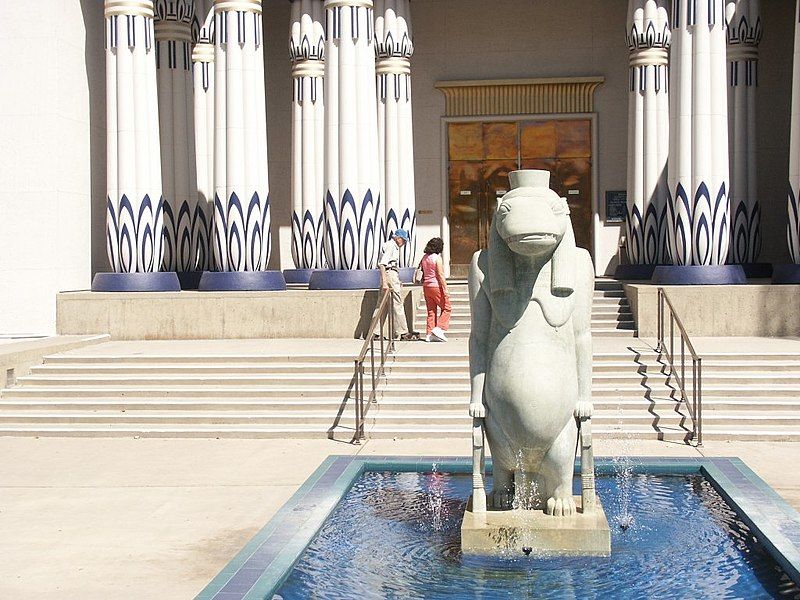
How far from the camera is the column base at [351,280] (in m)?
17.5

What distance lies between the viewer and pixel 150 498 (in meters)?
9.30

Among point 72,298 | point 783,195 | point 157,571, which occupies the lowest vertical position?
point 157,571

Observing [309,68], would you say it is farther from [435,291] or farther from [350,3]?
[435,291]


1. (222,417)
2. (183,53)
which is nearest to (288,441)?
(222,417)

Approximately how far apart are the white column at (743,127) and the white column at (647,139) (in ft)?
4.11

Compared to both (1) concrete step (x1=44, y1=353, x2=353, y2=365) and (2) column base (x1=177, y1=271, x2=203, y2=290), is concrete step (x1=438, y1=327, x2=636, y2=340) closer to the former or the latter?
(1) concrete step (x1=44, y1=353, x2=353, y2=365)

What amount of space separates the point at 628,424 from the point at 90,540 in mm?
6249

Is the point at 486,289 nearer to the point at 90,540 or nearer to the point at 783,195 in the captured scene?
the point at 90,540

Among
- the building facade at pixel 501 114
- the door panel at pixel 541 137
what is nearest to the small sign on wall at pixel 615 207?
the building facade at pixel 501 114

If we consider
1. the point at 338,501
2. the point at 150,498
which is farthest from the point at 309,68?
the point at 338,501

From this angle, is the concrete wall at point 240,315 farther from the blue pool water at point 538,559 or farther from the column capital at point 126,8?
the blue pool water at point 538,559

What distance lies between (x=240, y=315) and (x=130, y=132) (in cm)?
353

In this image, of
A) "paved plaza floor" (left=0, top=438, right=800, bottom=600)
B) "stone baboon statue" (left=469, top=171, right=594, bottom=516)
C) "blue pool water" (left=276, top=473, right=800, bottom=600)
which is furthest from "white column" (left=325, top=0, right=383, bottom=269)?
"stone baboon statue" (left=469, top=171, right=594, bottom=516)

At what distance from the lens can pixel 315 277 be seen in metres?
17.8
